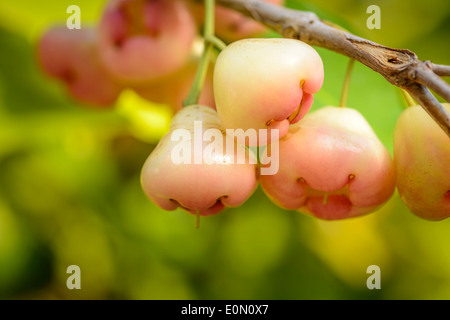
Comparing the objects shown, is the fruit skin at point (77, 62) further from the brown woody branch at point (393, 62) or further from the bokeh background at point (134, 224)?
the brown woody branch at point (393, 62)

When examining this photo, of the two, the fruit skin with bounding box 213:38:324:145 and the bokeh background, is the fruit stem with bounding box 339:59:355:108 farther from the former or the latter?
the bokeh background

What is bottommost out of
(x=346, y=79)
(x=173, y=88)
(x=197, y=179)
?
(x=197, y=179)

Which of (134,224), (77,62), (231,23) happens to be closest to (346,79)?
(231,23)

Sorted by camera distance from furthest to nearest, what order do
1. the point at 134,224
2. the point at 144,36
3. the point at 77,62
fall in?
the point at 134,224 → the point at 77,62 → the point at 144,36

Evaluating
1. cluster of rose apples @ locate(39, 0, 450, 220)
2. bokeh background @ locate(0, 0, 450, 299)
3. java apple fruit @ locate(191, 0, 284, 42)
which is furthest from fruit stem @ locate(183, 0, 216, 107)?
bokeh background @ locate(0, 0, 450, 299)

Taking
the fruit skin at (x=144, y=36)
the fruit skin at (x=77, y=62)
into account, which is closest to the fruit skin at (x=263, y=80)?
the fruit skin at (x=144, y=36)

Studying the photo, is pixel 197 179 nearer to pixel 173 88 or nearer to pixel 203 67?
pixel 203 67
